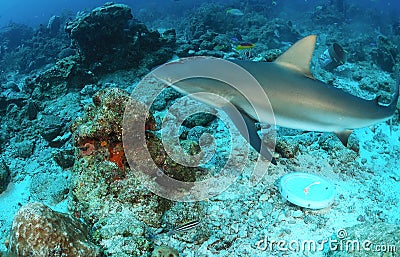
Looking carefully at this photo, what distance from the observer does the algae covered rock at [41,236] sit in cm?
227

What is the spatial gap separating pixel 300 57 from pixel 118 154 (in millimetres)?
2376

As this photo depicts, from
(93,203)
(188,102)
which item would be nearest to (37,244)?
(93,203)

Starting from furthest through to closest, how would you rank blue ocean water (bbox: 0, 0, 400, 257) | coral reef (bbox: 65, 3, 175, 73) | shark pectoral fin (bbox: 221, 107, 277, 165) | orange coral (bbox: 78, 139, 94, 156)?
coral reef (bbox: 65, 3, 175, 73)
orange coral (bbox: 78, 139, 94, 156)
shark pectoral fin (bbox: 221, 107, 277, 165)
blue ocean water (bbox: 0, 0, 400, 257)

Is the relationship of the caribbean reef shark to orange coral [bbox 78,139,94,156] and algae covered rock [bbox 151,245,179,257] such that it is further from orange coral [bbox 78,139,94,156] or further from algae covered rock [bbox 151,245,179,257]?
algae covered rock [bbox 151,245,179,257]

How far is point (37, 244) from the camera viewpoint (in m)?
2.27

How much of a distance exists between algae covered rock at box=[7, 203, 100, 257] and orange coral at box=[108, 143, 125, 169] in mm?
1073

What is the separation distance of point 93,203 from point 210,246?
1.34 m

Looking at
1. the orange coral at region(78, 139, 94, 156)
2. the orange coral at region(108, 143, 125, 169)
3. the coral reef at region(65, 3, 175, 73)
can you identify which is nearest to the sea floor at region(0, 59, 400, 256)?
the orange coral at region(108, 143, 125, 169)

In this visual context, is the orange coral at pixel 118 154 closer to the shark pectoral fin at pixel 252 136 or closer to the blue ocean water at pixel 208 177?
the blue ocean water at pixel 208 177

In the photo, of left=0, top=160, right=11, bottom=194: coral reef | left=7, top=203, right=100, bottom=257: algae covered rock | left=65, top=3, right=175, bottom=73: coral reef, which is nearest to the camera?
left=7, top=203, right=100, bottom=257: algae covered rock

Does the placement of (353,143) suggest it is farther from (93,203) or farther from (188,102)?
(93,203)

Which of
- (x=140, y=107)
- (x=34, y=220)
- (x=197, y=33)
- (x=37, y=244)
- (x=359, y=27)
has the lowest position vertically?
(x=359, y=27)

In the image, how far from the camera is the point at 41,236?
2281mm

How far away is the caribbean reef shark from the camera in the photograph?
3.26m
